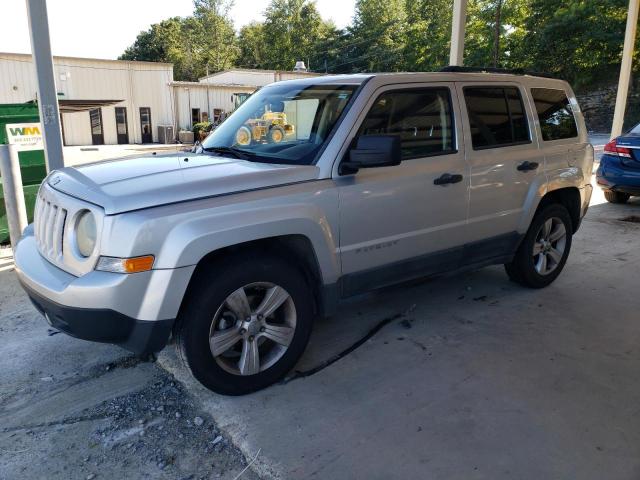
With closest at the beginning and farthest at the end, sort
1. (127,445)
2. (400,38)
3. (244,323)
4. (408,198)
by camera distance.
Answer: (127,445) → (244,323) → (408,198) → (400,38)

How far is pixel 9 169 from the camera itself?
5410 mm

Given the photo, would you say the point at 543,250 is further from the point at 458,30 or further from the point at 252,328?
the point at 458,30

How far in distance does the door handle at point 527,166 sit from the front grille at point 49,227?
3467mm

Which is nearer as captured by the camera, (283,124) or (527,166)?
(283,124)

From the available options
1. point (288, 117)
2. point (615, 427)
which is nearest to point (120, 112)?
point (288, 117)

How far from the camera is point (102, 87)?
105 feet

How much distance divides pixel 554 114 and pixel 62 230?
4.25 meters

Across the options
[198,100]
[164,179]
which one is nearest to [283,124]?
[164,179]

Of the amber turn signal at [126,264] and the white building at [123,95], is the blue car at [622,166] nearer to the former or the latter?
the amber turn signal at [126,264]

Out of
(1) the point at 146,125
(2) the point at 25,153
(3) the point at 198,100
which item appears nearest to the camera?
(2) the point at 25,153

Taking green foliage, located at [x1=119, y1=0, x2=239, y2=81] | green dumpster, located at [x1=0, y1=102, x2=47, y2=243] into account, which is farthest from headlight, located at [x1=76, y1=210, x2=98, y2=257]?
green foliage, located at [x1=119, y1=0, x2=239, y2=81]

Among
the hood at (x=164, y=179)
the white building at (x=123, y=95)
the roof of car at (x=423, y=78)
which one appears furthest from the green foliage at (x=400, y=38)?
the hood at (x=164, y=179)

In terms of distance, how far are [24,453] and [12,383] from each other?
0.82 meters

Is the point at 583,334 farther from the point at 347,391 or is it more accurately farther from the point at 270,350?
the point at 270,350
